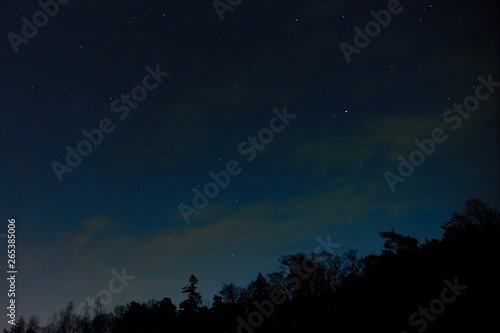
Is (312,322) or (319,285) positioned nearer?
(312,322)

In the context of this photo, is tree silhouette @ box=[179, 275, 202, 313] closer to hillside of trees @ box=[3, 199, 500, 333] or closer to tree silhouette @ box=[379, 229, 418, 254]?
hillside of trees @ box=[3, 199, 500, 333]

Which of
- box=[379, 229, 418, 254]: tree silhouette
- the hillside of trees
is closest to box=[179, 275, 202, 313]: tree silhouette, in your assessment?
the hillside of trees

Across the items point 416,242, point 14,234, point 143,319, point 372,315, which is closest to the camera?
point 14,234

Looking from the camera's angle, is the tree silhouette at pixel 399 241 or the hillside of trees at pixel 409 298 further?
the tree silhouette at pixel 399 241

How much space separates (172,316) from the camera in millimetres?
50250

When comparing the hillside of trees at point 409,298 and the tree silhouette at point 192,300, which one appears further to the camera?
the tree silhouette at point 192,300

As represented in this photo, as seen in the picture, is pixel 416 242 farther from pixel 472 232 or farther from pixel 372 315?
pixel 372 315

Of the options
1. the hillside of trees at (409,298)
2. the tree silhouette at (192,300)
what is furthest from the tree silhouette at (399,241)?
the tree silhouette at (192,300)

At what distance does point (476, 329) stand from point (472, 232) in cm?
889

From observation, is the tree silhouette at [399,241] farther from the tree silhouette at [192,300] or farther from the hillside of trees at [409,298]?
the tree silhouette at [192,300]

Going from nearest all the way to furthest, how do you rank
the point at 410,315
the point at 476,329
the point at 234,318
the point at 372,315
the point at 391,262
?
the point at 476,329
the point at 410,315
the point at 372,315
the point at 391,262
the point at 234,318

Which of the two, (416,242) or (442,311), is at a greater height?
(416,242)

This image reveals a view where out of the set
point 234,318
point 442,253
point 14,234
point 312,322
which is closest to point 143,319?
point 234,318

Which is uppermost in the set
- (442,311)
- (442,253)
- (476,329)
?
(442,253)
